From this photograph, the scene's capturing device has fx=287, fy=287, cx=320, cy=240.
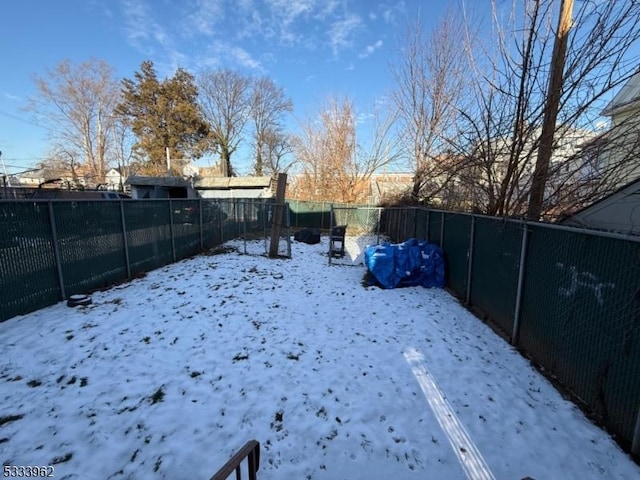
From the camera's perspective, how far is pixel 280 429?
7.84 ft

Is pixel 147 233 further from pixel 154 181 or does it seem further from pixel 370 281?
pixel 154 181

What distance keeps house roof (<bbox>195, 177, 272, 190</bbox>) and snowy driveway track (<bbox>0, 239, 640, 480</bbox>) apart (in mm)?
18567

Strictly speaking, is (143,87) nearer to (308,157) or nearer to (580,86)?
(308,157)

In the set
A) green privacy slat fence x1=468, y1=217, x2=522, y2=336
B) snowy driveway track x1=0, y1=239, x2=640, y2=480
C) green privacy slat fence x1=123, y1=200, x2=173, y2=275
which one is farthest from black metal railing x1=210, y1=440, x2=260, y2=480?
green privacy slat fence x1=123, y1=200, x2=173, y2=275

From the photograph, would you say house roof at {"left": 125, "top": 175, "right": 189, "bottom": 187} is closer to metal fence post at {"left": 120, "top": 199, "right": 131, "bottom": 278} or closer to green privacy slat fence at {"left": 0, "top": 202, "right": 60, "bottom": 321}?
metal fence post at {"left": 120, "top": 199, "right": 131, "bottom": 278}

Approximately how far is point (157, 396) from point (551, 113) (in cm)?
624

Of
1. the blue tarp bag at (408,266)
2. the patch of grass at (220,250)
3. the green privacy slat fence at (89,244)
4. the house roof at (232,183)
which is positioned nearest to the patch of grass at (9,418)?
the green privacy slat fence at (89,244)

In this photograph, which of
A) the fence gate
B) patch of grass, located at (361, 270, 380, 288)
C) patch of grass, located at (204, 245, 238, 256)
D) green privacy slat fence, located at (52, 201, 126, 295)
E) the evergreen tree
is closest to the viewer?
green privacy slat fence, located at (52, 201, 126, 295)

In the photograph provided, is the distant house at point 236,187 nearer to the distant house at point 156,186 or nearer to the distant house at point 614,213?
the distant house at point 156,186

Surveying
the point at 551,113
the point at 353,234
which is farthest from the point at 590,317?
the point at 353,234

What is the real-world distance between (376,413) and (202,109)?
37.7 meters

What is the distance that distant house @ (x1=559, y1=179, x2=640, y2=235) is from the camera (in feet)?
12.5

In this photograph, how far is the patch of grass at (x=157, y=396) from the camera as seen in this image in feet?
8.79

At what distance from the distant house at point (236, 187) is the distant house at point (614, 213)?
1974cm
